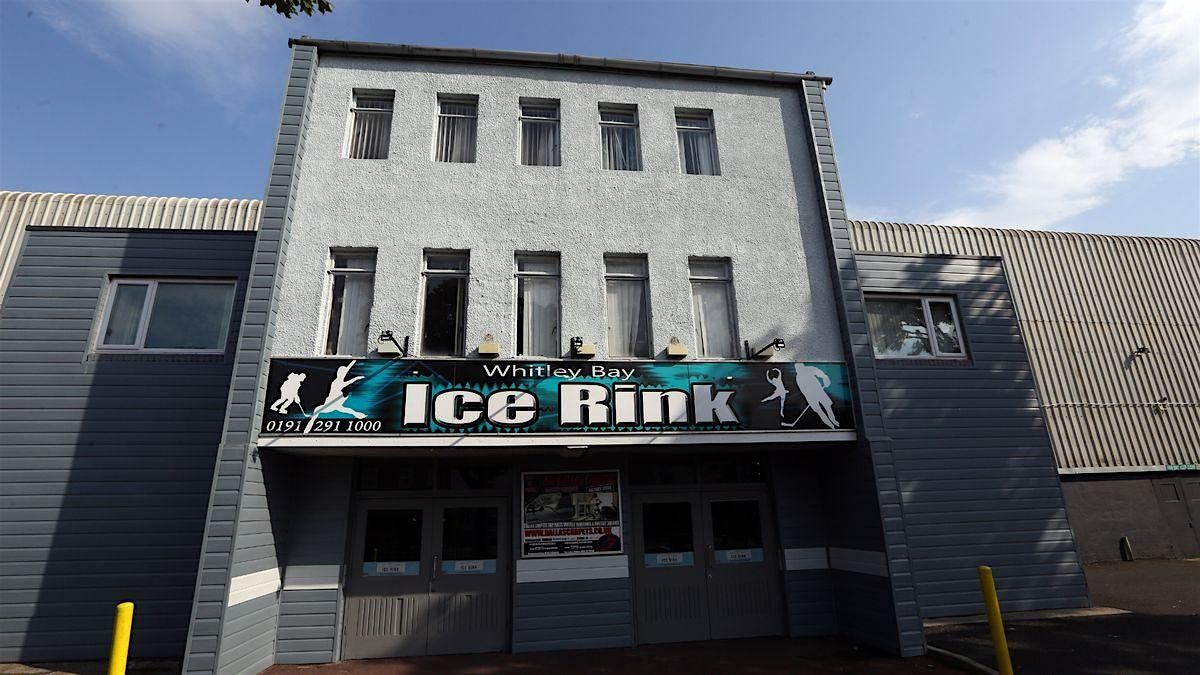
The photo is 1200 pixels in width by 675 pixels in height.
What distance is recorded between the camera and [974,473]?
9.90m

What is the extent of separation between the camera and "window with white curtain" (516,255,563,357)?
8.41 meters

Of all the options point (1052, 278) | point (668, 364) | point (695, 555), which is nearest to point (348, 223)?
point (668, 364)

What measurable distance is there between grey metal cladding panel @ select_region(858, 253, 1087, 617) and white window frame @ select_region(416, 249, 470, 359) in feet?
24.7

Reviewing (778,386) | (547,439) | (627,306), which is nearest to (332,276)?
(547,439)

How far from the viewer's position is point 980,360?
10523 mm

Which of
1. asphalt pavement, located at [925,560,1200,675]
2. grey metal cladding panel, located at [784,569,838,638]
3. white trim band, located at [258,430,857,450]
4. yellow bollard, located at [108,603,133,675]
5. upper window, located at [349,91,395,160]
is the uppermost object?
upper window, located at [349,91,395,160]

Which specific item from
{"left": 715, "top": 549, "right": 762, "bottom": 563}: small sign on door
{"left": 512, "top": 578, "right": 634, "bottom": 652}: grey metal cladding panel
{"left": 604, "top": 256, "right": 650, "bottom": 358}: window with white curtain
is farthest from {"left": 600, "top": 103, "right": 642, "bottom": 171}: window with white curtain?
{"left": 512, "top": 578, "right": 634, "bottom": 652}: grey metal cladding panel

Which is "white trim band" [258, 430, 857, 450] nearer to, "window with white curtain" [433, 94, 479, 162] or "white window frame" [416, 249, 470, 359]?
"white window frame" [416, 249, 470, 359]

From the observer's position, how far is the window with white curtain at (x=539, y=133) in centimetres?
953

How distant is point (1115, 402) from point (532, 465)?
58.6 feet

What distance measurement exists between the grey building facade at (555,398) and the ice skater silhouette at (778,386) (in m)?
0.05

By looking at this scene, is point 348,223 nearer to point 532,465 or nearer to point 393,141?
point 393,141

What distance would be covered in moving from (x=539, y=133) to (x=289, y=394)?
19.3 ft

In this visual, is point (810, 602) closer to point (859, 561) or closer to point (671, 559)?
point (859, 561)
